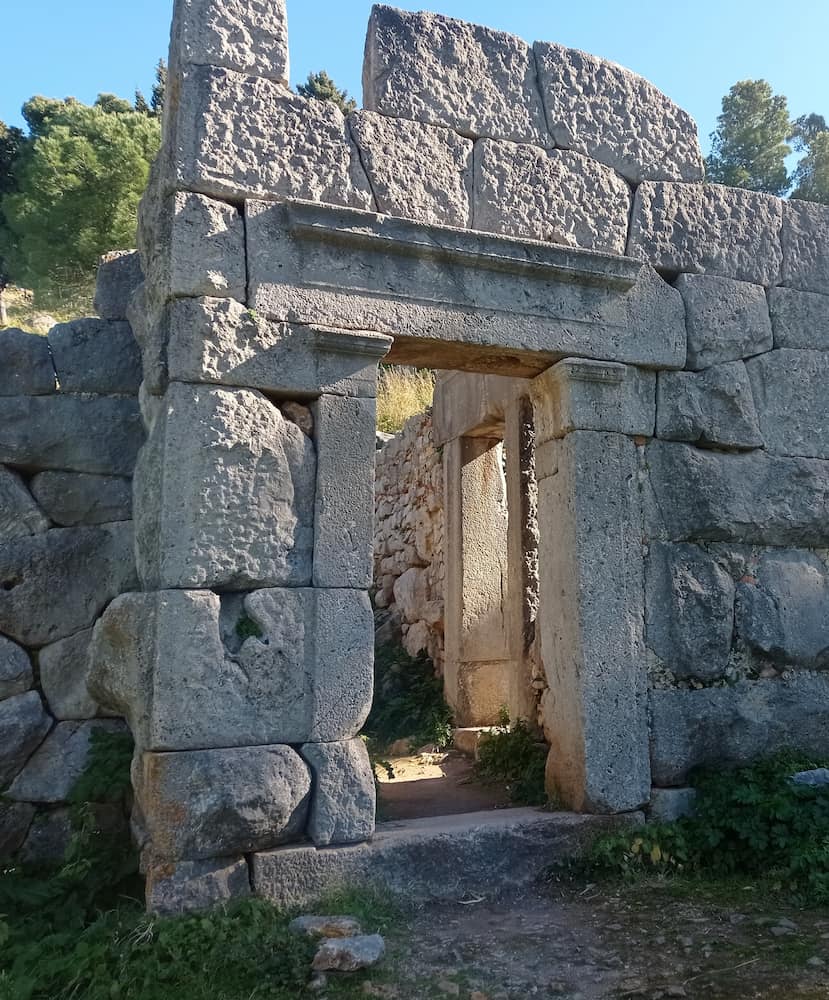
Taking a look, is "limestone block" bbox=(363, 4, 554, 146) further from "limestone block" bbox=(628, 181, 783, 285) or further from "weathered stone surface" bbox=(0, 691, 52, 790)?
"weathered stone surface" bbox=(0, 691, 52, 790)

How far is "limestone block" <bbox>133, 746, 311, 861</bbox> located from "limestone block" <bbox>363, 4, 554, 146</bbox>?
305 centimetres

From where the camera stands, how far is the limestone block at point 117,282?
4.18 m

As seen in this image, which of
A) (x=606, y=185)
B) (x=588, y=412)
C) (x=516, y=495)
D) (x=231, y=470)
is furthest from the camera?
(x=516, y=495)

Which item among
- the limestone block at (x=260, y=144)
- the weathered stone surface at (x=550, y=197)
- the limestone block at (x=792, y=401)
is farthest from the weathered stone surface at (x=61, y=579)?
the limestone block at (x=792, y=401)

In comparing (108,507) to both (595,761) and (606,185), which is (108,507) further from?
(606,185)

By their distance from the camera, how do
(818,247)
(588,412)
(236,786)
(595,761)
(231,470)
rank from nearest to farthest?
(236,786) → (231,470) → (595,761) → (588,412) → (818,247)

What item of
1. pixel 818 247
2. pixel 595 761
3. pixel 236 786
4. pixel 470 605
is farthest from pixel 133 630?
pixel 818 247

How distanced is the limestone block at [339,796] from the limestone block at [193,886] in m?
0.34

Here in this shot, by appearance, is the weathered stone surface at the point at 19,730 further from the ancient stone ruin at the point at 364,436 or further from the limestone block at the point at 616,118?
the limestone block at the point at 616,118

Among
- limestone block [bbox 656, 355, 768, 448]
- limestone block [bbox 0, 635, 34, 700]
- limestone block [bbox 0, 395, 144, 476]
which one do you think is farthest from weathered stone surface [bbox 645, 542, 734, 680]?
limestone block [bbox 0, 635, 34, 700]

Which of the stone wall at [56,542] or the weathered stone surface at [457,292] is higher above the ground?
the weathered stone surface at [457,292]

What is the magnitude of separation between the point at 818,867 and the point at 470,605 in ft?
10.8

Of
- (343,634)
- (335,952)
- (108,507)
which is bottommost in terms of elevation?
(335,952)

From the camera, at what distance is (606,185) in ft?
14.4
